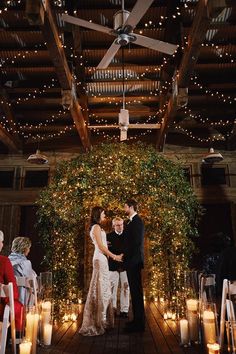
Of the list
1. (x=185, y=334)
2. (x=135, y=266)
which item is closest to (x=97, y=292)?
(x=135, y=266)

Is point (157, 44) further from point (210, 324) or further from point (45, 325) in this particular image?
point (45, 325)

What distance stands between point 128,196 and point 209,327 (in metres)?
3.50

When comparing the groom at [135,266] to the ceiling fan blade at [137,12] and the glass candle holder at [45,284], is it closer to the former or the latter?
the glass candle holder at [45,284]

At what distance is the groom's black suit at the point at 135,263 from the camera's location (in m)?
3.66

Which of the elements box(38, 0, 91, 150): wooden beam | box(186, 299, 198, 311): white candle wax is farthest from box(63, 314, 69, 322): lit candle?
box(38, 0, 91, 150): wooden beam

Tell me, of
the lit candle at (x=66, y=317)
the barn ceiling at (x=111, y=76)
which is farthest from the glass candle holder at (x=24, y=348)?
Answer: the barn ceiling at (x=111, y=76)

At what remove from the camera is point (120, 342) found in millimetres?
3375

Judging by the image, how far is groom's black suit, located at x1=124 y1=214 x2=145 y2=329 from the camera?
3.66m

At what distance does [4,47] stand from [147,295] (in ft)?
17.6

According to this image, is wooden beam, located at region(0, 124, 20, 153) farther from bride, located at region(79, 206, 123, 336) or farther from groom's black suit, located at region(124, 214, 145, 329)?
groom's black suit, located at region(124, 214, 145, 329)

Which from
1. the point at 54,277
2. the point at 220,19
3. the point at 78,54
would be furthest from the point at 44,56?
the point at 54,277

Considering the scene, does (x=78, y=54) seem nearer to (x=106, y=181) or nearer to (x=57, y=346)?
(x=106, y=181)

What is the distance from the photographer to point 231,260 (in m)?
3.36

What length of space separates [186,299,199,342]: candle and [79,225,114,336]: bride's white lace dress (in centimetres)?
104
